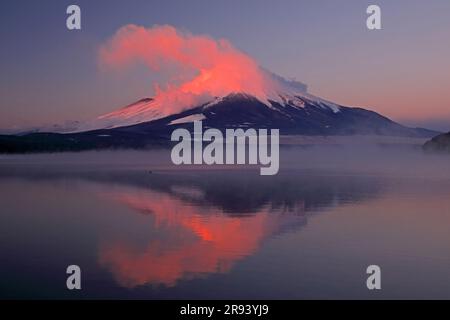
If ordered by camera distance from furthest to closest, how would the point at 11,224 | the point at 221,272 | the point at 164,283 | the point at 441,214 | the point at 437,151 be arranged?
the point at 437,151, the point at 441,214, the point at 11,224, the point at 221,272, the point at 164,283

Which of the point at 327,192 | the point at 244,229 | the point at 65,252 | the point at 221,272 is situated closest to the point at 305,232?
the point at 244,229

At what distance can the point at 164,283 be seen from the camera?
38.8 feet

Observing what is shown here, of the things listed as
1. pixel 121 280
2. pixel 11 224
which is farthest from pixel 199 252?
pixel 11 224

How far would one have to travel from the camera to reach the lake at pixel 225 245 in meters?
11.7

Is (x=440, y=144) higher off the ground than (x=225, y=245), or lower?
higher

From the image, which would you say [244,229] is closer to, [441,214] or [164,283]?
[164,283]

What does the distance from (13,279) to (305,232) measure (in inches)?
350

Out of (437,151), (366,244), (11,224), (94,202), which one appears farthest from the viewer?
(437,151)

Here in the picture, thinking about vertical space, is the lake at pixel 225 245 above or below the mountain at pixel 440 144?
below

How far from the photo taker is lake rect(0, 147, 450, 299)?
462 inches

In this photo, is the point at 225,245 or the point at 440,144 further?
the point at 440,144

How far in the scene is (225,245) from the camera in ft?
51.8

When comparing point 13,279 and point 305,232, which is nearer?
point 13,279

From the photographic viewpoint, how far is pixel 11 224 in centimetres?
1961
